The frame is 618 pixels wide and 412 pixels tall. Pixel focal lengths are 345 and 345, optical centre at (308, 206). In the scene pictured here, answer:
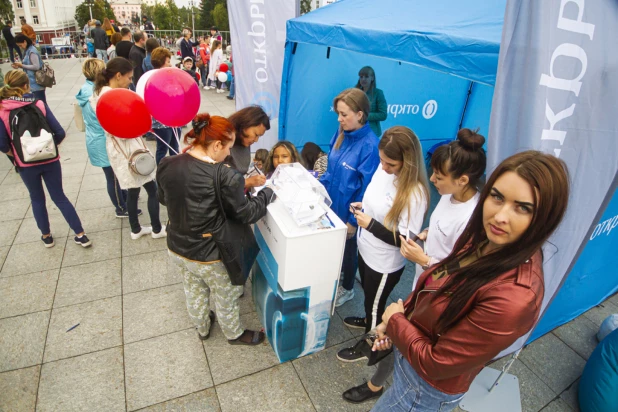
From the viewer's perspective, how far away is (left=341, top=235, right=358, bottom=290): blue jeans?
116 inches

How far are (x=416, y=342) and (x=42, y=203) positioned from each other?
3.76 m

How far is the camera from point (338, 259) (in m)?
2.19

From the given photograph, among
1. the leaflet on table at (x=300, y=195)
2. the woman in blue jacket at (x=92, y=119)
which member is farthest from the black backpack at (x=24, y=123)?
the leaflet on table at (x=300, y=195)

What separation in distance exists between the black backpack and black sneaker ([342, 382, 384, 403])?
3.31 metres

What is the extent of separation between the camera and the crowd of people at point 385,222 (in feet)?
3.48

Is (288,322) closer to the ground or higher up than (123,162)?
closer to the ground

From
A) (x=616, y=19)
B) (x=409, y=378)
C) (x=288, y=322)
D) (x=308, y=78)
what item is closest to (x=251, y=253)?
(x=288, y=322)

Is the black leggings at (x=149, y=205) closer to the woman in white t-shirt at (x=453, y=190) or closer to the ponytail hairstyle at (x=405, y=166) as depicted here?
the ponytail hairstyle at (x=405, y=166)

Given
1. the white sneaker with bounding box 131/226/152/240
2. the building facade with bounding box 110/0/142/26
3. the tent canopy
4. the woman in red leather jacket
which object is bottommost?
the white sneaker with bounding box 131/226/152/240

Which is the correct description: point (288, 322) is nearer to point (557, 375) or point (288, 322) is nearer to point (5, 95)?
point (557, 375)

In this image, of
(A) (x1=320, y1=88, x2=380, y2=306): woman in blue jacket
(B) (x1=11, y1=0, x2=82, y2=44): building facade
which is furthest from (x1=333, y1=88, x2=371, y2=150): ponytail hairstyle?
(B) (x1=11, y1=0, x2=82, y2=44): building facade

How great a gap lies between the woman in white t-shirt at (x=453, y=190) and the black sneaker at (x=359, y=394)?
103 centimetres

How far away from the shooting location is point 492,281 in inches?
42.5

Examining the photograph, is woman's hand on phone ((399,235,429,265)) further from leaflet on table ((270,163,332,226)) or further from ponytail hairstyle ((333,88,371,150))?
ponytail hairstyle ((333,88,371,150))
